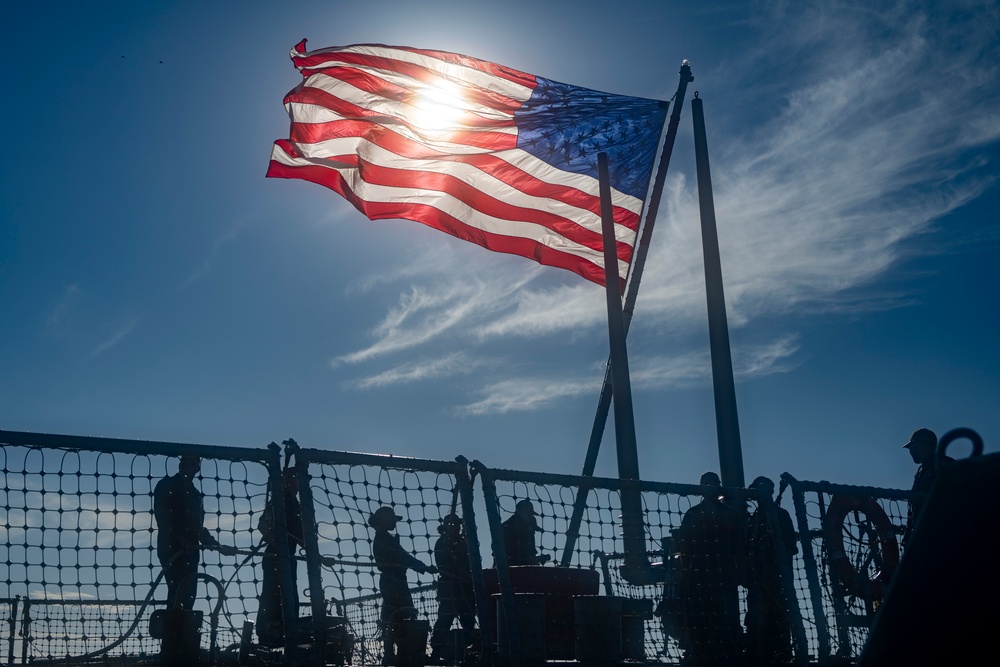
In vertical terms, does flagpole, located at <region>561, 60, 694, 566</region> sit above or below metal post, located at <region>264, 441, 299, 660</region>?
above

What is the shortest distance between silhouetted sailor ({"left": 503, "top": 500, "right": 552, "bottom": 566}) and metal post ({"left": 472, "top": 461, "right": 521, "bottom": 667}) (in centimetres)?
77

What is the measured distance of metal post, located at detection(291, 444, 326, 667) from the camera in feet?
17.4

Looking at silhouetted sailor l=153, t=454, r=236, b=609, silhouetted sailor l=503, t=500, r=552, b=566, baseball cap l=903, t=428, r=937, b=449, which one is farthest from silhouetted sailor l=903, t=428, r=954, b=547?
silhouetted sailor l=153, t=454, r=236, b=609

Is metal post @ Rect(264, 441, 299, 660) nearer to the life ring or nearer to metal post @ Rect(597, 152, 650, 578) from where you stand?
metal post @ Rect(597, 152, 650, 578)

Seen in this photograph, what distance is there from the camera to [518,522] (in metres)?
7.67

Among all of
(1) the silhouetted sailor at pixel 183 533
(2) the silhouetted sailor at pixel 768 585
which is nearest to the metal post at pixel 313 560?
(1) the silhouetted sailor at pixel 183 533

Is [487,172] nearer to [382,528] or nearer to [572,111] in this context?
[572,111]

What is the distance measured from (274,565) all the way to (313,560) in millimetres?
1164

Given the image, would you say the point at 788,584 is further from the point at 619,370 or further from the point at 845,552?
the point at 619,370

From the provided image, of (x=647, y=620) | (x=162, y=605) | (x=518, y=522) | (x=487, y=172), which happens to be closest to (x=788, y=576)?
(x=647, y=620)

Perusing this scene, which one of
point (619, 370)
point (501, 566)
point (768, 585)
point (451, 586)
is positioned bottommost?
point (768, 585)

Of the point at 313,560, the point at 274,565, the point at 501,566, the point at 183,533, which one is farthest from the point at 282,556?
the point at 501,566

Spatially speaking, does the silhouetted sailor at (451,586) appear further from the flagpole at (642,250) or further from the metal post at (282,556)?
the flagpole at (642,250)

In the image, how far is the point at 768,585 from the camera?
7.61 meters
